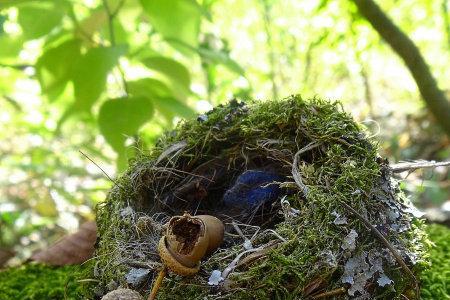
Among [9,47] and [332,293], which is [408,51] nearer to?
[332,293]

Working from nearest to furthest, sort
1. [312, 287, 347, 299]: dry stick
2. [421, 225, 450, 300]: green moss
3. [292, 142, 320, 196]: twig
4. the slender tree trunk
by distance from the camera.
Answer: [312, 287, 347, 299]: dry stick < [292, 142, 320, 196]: twig < [421, 225, 450, 300]: green moss < the slender tree trunk

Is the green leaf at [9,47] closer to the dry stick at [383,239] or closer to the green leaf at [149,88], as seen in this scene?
the green leaf at [149,88]

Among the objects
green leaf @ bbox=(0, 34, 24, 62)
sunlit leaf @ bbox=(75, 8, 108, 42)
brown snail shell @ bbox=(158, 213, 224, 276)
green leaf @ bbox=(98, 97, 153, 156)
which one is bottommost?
brown snail shell @ bbox=(158, 213, 224, 276)

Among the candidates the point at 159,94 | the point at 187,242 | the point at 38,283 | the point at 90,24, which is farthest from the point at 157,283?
the point at 90,24

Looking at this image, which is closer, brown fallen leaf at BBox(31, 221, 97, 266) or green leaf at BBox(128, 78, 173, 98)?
brown fallen leaf at BBox(31, 221, 97, 266)

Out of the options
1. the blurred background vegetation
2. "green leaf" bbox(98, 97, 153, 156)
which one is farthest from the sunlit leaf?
"green leaf" bbox(98, 97, 153, 156)

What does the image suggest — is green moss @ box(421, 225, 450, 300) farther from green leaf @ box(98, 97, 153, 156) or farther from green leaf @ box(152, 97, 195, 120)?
green leaf @ box(98, 97, 153, 156)

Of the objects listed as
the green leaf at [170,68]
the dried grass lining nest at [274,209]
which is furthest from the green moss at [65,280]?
the green leaf at [170,68]

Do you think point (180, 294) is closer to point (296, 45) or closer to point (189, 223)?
point (189, 223)
